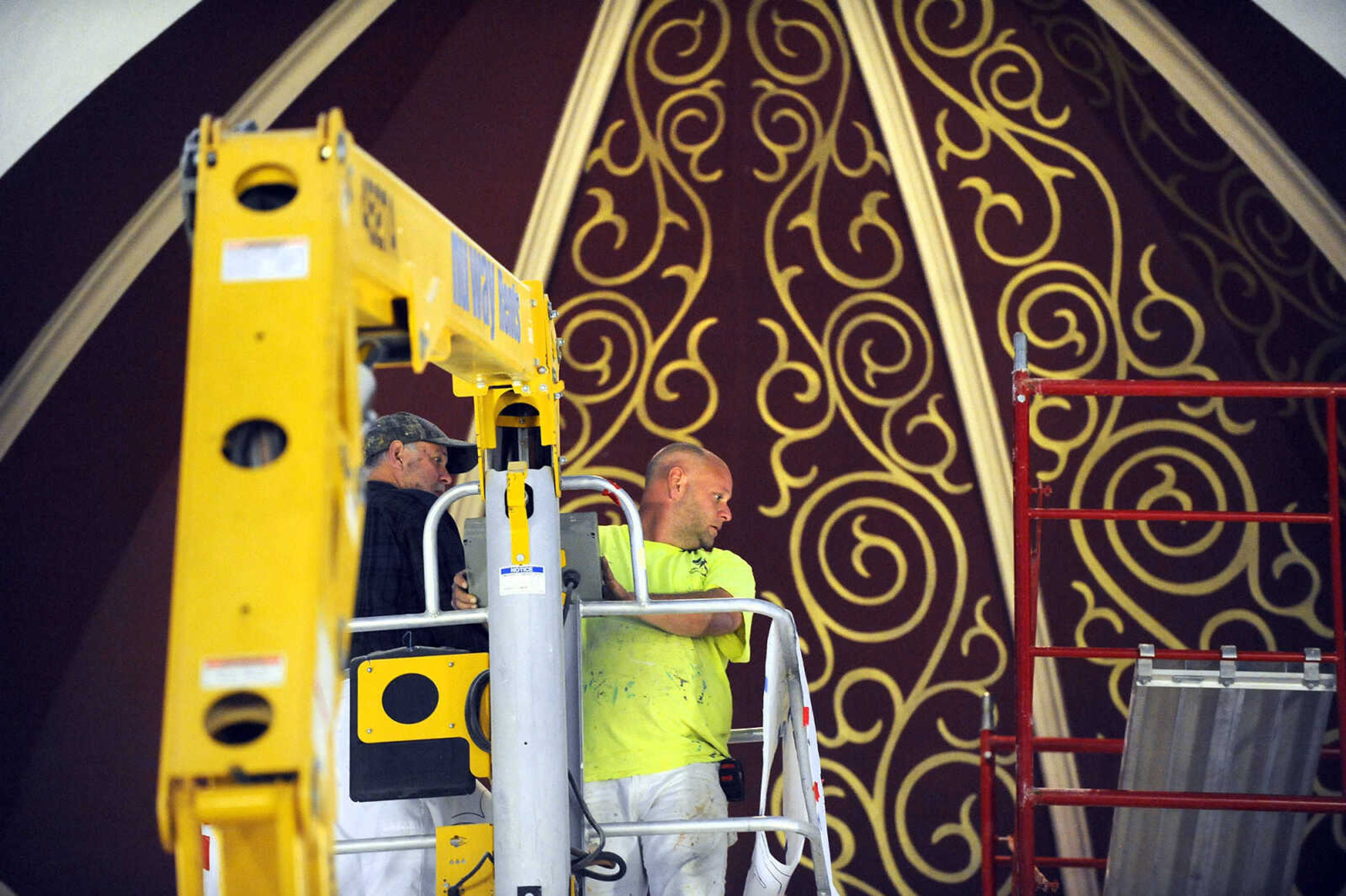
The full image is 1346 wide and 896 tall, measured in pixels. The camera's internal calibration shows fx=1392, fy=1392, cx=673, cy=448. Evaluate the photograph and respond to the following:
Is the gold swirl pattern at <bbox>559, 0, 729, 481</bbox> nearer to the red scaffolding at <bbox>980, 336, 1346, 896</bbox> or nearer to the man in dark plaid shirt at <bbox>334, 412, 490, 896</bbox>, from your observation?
the man in dark plaid shirt at <bbox>334, 412, 490, 896</bbox>

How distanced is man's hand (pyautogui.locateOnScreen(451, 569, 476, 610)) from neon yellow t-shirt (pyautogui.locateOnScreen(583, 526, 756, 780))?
0.27 metres

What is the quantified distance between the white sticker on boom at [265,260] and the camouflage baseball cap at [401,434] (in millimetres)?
1685

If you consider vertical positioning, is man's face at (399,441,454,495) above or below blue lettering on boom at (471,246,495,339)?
below

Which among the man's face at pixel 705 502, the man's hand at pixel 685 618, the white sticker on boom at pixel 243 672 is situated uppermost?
the man's face at pixel 705 502

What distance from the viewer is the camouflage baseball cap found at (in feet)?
10.2

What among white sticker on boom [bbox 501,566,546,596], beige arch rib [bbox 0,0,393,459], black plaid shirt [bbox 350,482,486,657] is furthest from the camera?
beige arch rib [bbox 0,0,393,459]

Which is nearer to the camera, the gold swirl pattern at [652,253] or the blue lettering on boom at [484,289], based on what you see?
the blue lettering on boom at [484,289]

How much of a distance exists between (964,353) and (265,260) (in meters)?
3.29

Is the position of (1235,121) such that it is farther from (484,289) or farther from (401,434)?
(484,289)

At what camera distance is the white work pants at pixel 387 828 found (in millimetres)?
2740

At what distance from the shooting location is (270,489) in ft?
4.29

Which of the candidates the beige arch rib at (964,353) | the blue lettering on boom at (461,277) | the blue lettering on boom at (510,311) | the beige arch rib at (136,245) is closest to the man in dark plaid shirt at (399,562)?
the blue lettering on boom at (510,311)

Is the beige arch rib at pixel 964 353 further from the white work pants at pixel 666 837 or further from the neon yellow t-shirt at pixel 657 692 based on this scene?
the white work pants at pixel 666 837

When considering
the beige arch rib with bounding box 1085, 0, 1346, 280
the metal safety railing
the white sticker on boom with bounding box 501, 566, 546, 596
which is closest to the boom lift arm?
the white sticker on boom with bounding box 501, 566, 546, 596
